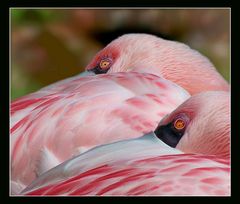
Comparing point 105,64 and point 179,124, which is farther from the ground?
point 105,64

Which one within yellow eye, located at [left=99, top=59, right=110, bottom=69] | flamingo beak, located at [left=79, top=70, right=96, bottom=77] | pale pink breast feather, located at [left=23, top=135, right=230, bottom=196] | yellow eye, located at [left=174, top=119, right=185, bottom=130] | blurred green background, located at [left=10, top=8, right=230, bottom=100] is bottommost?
pale pink breast feather, located at [left=23, top=135, right=230, bottom=196]

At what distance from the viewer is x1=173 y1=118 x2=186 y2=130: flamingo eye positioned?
2213 mm

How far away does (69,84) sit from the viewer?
7.54ft

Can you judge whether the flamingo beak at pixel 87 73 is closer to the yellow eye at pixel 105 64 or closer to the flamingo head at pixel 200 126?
the yellow eye at pixel 105 64

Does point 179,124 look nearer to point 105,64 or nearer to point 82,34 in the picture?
point 105,64

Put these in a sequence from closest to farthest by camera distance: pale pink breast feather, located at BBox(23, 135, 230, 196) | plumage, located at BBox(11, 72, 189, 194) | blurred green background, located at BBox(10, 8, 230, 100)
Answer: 1. pale pink breast feather, located at BBox(23, 135, 230, 196)
2. plumage, located at BBox(11, 72, 189, 194)
3. blurred green background, located at BBox(10, 8, 230, 100)

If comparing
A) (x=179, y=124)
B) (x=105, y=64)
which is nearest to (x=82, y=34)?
(x=105, y=64)

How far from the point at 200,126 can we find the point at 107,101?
34 centimetres

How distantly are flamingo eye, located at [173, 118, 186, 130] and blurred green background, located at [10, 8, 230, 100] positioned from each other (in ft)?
0.78

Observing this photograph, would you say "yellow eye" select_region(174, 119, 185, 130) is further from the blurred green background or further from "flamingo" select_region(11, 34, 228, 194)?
the blurred green background

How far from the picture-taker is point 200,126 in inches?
86.8

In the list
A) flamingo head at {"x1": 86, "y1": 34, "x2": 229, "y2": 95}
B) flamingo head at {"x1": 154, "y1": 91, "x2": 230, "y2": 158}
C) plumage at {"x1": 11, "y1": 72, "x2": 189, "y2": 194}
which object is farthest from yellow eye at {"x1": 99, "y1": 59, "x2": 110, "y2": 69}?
flamingo head at {"x1": 154, "y1": 91, "x2": 230, "y2": 158}

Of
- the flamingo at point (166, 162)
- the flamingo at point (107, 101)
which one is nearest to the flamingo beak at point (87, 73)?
the flamingo at point (107, 101)

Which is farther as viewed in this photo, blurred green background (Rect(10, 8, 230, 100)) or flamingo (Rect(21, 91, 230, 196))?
blurred green background (Rect(10, 8, 230, 100))
